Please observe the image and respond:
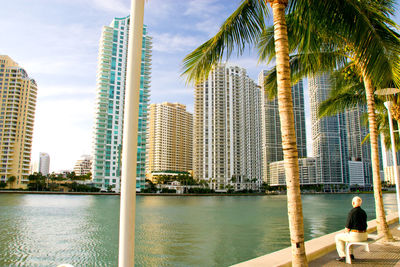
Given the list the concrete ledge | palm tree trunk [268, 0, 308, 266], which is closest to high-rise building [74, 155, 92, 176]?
the concrete ledge

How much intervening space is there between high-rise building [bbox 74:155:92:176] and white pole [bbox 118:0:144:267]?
619 ft

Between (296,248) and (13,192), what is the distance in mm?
99346

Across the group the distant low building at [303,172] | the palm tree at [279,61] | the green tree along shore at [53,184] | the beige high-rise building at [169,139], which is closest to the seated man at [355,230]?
the palm tree at [279,61]

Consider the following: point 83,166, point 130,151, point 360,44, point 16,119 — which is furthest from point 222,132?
point 130,151

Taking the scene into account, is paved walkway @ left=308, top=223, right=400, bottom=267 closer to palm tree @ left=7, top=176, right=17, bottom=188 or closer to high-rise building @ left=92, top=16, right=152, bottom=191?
high-rise building @ left=92, top=16, right=152, bottom=191

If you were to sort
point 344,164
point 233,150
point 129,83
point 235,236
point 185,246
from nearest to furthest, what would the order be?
point 129,83, point 185,246, point 235,236, point 233,150, point 344,164

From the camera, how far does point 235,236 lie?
17.9 m

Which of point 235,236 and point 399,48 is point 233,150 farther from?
point 399,48

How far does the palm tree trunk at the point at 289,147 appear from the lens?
3.62 meters

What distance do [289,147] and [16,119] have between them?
11966 centimetres

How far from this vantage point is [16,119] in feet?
334

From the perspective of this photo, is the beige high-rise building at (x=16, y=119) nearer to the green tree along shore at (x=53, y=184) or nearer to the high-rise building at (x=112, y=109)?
the green tree along shore at (x=53, y=184)

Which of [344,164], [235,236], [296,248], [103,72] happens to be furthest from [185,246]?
[344,164]

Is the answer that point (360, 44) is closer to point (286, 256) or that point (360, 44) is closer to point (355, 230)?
point (355, 230)
